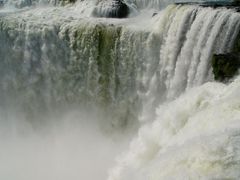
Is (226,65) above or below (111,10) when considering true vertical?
below

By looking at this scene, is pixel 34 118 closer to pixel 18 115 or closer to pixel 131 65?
pixel 18 115

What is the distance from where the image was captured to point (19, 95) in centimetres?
1407

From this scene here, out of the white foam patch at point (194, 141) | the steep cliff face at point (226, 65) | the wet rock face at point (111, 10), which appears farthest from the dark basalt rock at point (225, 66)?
the wet rock face at point (111, 10)

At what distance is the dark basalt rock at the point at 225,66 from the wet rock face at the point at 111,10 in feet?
18.7

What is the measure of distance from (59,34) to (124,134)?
137 inches

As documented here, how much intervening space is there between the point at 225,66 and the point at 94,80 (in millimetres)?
5015

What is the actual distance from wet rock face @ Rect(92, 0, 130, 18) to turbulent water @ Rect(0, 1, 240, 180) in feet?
1.05

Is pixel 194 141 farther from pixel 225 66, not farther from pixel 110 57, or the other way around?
pixel 110 57

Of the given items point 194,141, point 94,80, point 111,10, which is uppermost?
point 111,10

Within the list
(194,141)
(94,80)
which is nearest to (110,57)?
(94,80)

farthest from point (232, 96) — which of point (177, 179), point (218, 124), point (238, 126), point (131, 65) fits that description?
point (131, 65)

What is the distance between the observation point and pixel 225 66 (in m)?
8.94

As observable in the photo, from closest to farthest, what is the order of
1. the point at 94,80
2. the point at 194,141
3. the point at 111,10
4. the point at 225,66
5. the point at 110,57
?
the point at 194,141, the point at 225,66, the point at 110,57, the point at 94,80, the point at 111,10

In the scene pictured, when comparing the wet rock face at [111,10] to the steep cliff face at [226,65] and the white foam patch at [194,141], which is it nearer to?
the white foam patch at [194,141]
